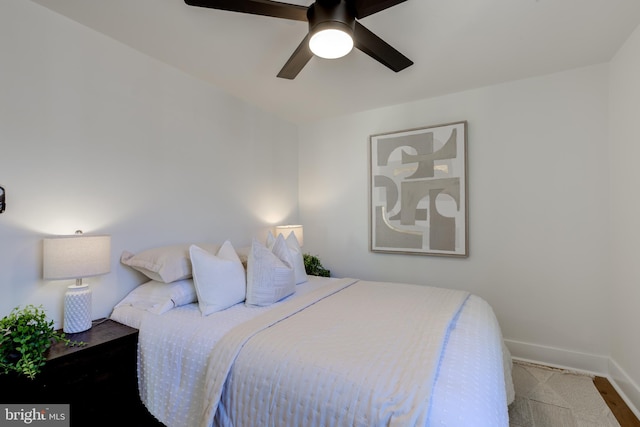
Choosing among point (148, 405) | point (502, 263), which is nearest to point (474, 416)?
point (148, 405)

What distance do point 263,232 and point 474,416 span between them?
2665 mm

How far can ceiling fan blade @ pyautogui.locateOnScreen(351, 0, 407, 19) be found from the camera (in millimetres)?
1367

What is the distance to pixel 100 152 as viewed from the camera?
1.99m

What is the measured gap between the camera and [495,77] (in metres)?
2.63

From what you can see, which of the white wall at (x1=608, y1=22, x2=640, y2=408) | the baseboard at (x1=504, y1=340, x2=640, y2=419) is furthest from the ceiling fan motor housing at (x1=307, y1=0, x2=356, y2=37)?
the baseboard at (x1=504, y1=340, x2=640, y2=419)

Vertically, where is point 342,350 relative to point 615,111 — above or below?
below

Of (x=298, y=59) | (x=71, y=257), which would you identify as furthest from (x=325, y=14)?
(x=71, y=257)

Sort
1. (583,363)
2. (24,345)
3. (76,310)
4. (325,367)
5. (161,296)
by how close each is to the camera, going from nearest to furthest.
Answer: (325,367) < (24,345) < (76,310) < (161,296) < (583,363)

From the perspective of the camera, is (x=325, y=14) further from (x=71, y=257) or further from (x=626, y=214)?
(x=626, y=214)

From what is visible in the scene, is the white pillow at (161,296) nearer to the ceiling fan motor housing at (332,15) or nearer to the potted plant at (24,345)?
the potted plant at (24,345)

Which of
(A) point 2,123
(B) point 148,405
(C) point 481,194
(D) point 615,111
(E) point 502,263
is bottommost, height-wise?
(B) point 148,405

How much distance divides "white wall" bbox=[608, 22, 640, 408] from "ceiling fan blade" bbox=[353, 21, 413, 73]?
1625 mm

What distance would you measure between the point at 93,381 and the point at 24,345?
15.1 inches

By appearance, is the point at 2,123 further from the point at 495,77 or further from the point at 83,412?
the point at 495,77
